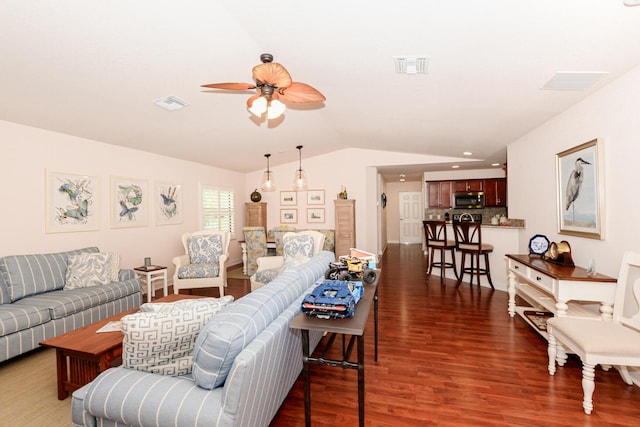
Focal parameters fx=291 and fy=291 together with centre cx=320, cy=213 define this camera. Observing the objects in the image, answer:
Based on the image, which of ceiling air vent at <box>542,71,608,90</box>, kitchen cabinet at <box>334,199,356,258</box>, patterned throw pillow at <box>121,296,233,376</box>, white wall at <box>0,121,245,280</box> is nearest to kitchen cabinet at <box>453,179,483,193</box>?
kitchen cabinet at <box>334,199,356,258</box>

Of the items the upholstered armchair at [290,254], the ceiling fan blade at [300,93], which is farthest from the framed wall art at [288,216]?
the ceiling fan blade at [300,93]

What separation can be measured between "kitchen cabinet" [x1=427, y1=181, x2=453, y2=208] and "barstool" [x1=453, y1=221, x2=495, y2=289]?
334cm

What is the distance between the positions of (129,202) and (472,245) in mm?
5672

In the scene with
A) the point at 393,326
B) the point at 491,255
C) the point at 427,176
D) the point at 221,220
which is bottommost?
the point at 393,326

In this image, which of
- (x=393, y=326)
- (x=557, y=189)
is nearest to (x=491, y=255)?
(x=557, y=189)

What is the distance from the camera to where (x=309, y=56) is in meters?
2.56

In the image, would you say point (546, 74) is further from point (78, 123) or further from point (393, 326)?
point (78, 123)

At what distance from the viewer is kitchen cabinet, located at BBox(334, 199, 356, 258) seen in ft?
22.3

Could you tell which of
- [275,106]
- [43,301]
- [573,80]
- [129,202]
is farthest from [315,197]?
[573,80]

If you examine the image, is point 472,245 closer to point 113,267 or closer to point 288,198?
point 288,198

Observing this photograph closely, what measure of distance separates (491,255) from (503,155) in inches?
89.7

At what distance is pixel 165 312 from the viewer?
1.52 metres

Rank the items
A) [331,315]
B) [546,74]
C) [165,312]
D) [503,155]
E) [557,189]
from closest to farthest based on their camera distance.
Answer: [165,312]
[331,315]
[546,74]
[557,189]
[503,155]

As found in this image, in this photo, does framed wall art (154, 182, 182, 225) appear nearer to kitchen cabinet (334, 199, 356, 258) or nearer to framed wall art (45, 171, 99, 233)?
framed wall art (45, 171, 99, 233)
